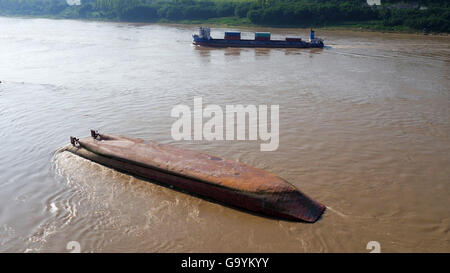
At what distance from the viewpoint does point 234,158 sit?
855 cm

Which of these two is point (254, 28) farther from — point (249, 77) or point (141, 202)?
point (141, 202)

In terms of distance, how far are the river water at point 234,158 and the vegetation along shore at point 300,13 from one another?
120ft

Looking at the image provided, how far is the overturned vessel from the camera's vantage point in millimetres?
6004

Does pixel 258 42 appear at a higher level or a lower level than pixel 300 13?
lower

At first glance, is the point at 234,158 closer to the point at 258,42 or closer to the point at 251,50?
the point at 251,50
